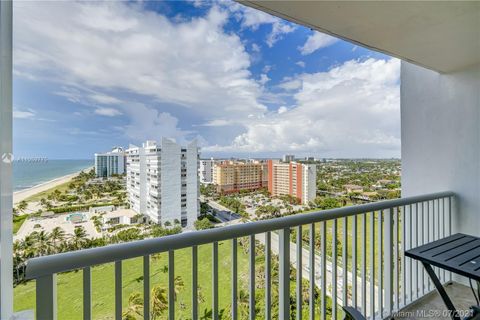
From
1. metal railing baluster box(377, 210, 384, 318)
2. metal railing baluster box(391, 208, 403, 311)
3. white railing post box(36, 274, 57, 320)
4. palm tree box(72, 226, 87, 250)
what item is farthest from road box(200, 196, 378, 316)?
white railing post box(36, 274, 57, 320)

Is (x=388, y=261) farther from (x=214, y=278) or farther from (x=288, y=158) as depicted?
(x=214, y=278)

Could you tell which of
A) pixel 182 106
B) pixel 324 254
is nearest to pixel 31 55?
pixel 182 106

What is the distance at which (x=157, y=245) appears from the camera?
3.97ft

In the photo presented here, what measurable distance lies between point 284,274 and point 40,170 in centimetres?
158

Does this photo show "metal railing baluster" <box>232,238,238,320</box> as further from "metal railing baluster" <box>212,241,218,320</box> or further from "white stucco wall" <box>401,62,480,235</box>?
"white stucco wall" <box>401,62,480,235</box>

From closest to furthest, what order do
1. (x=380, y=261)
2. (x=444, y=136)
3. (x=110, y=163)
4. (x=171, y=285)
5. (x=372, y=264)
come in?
(x=171, y=285), (x=110, y=163), (x=372, y=264), (x=380, y=261), (x=444, y=136)

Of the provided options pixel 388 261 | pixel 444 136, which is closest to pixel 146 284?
pixel 388 261

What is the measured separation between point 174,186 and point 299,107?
199 cm

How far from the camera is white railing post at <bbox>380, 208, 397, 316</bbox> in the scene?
7.66ft

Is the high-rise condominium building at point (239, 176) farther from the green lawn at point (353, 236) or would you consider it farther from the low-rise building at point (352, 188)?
the low-rise building at point (352, 188)

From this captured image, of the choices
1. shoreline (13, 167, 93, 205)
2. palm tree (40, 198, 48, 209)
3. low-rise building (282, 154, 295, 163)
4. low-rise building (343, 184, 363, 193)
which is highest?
low-rise building (282, 154, 295, 163)

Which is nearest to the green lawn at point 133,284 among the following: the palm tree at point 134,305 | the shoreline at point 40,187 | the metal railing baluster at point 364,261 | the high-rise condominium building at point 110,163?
the palm tree at point 134,305

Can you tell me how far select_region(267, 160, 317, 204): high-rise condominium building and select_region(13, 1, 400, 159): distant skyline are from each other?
18cm

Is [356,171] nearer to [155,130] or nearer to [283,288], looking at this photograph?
[283,288]
